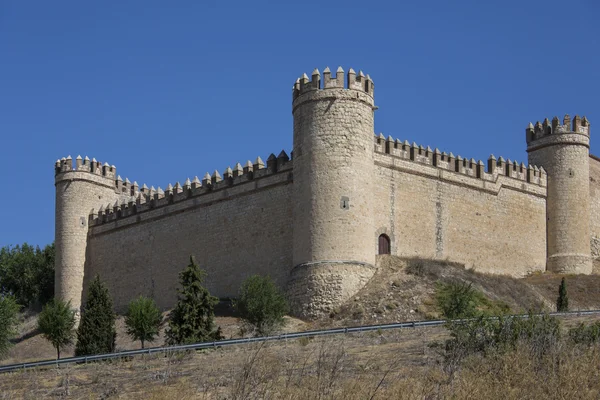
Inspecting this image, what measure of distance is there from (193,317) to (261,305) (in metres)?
3.65

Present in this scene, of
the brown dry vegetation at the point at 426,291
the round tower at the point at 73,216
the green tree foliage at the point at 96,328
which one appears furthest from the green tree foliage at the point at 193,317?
the round tower at the point at 73,216

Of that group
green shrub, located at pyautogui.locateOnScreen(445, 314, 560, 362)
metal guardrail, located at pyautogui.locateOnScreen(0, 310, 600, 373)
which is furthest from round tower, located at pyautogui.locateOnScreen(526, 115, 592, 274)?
green shrub, located at pyautogui.locateOnScreen(445, 314, 560, 362)

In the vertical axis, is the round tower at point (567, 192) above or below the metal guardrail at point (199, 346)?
above

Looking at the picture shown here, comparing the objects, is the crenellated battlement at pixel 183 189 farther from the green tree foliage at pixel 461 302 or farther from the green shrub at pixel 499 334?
the green shrub at pixel 499 334

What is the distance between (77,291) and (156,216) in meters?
6.08

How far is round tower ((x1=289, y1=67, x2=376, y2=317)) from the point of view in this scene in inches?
1601

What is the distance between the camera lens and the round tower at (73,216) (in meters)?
55.1

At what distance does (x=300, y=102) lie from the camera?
4222 centimetres

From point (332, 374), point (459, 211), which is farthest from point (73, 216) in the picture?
point (332, 374)

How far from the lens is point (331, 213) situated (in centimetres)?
4091

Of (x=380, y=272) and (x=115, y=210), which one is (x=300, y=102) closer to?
(x=380, y=272)

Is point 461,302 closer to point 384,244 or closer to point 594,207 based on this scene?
point 384,244

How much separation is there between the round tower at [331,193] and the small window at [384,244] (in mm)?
1733

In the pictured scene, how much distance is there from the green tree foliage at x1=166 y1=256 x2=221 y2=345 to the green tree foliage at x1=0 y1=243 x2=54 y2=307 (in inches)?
1100
